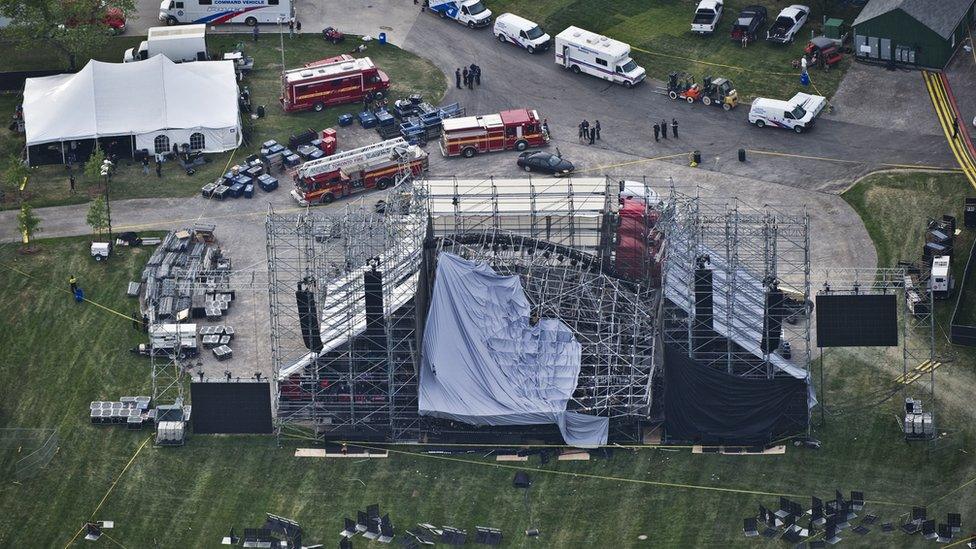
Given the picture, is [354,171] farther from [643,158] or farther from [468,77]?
[643,158]

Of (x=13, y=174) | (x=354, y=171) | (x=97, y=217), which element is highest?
(x=354, y=171)

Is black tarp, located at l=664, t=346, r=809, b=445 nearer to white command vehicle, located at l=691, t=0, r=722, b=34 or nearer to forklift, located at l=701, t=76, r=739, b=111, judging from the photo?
forklift, located at l=701, t=76, r=739, b=111

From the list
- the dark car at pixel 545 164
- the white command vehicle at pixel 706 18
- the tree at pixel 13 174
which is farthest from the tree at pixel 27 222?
→ the white command vehicle at pixel 706 18

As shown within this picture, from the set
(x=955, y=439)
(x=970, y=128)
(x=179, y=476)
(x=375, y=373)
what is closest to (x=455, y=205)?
(x=375, y=373)

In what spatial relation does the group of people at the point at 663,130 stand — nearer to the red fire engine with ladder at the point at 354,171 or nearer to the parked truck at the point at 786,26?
the parked truck at the point at 786,26

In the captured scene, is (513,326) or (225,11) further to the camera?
→ (225,11)

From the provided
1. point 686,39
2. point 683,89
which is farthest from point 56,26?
point 686,39

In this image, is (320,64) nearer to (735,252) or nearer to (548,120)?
(548,120)

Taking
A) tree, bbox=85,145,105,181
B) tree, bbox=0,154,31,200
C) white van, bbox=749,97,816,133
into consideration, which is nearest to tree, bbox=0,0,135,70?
tree, bbox=0,154,31,200
